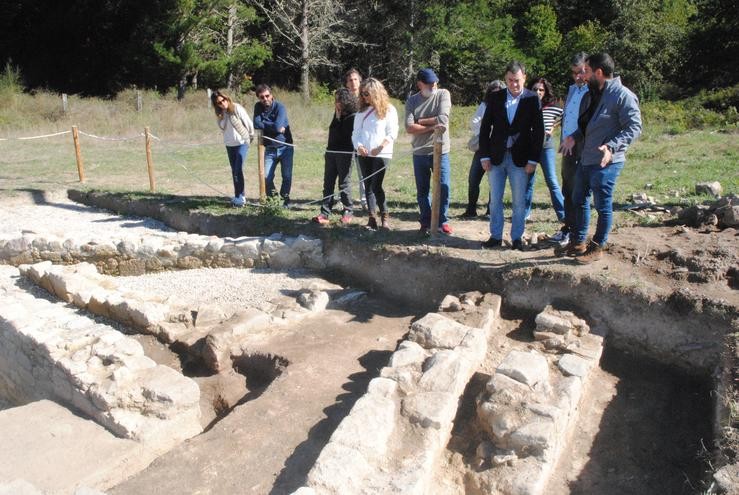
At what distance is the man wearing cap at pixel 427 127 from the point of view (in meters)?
6.44

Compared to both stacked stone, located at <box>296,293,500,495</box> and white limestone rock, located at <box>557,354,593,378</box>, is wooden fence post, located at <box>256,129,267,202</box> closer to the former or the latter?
stacked stone, located at <box>296,293,500,495</box>

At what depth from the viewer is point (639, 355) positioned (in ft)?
16.7

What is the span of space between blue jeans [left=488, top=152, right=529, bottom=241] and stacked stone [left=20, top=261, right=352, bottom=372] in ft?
5.27

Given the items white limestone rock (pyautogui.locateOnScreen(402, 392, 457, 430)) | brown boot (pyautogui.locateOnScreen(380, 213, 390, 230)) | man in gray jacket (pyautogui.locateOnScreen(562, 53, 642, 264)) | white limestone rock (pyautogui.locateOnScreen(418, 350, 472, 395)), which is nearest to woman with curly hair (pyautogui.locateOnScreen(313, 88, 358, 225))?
brown boot (pyautogui.locateOnScreen(380, 213, 390, 230))

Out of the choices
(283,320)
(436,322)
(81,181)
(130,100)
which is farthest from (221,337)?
(130,100)

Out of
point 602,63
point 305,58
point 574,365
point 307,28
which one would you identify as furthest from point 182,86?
point 574,365

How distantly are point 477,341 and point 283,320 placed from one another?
203 cm

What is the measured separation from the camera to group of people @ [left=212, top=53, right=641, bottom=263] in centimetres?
524

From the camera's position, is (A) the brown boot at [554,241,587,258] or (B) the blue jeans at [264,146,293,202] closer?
(A) the brown boot at [554,241,587,258]

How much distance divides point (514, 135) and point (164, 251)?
185 inches

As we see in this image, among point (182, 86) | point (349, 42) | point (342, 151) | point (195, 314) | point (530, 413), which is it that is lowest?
point (195, 314)

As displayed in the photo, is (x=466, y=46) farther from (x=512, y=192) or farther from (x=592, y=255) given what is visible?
(x=592, y=255)

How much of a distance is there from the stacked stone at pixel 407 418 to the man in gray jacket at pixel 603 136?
1499 millimetres

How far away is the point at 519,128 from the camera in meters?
5.76
